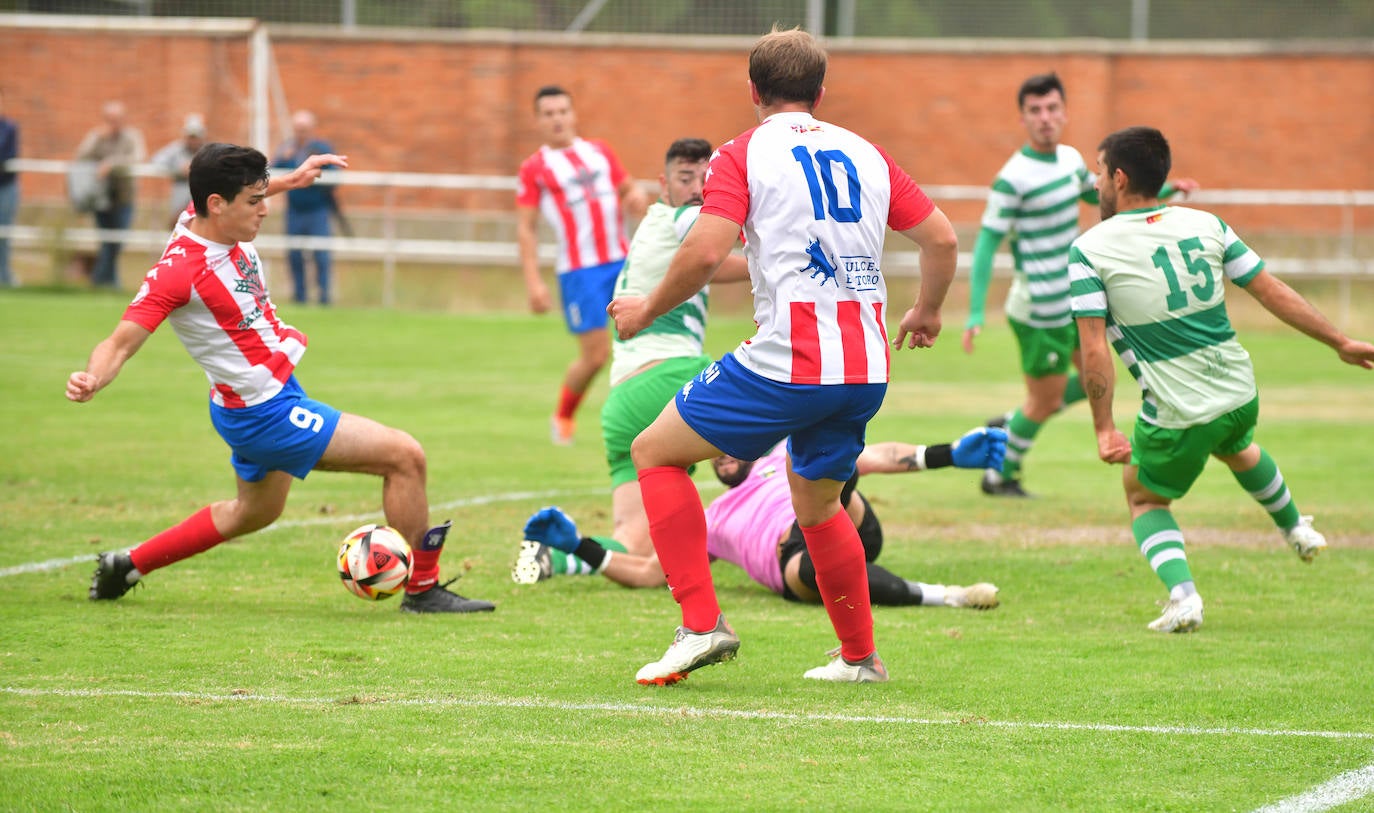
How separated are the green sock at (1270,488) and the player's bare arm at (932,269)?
86.9 inches

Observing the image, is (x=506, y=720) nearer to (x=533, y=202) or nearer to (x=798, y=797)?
(x=798, y=797)

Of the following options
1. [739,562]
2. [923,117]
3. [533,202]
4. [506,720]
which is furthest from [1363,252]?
[506,720]

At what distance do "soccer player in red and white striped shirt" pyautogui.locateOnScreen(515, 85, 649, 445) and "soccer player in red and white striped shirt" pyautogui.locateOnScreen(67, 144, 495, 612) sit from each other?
17.8ft

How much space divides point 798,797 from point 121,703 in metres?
2.22

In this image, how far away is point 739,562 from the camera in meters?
7.52

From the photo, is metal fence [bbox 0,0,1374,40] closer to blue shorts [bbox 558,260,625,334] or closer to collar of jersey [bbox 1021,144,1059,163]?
blue shorts [bbox 558,260,625,334]

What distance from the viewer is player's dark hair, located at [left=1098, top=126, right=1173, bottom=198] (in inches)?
258

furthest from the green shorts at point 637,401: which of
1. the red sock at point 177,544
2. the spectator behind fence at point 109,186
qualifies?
the spectator behind fence at point 109,186

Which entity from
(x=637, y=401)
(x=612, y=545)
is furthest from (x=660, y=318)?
(x=612, y=545)

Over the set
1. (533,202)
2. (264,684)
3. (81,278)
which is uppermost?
(533,202)

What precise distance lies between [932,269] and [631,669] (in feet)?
5.69

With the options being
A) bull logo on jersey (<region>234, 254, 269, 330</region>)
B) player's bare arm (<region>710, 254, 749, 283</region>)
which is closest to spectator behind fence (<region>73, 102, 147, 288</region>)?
bull logo on jersey (<region>234, 254, 269, 330</region>)

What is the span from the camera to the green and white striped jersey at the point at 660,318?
7.63 m

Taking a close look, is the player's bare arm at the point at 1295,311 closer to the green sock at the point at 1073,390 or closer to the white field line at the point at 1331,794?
the white field line at the point at 1331,794
